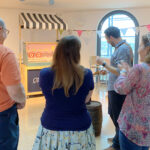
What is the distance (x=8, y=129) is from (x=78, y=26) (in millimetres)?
5570

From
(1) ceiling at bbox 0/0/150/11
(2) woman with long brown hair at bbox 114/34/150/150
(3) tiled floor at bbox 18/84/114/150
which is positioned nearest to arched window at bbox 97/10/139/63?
(1) ceiling at bbox 0/0/150/11

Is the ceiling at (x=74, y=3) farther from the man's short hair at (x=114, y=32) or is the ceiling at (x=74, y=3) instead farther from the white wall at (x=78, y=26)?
the man's short hair at (x=114, y=32)

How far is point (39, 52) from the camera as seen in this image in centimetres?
493

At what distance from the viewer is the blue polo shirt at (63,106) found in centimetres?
128

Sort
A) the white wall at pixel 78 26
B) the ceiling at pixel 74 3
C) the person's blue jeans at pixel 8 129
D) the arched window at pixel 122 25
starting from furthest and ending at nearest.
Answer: the arched window at pixel 122 25, the white wall at pixel 78 26, the ceiling at pixel 74 3, the person's blue jeans at pixel 8 129

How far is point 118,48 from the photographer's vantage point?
84.0 inches

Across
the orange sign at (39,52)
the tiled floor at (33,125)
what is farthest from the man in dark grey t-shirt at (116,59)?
the orange sign at (39,52)

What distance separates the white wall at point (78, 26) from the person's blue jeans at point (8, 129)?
5.01m

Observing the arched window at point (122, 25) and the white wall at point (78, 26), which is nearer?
the white wall at point (78, 26)

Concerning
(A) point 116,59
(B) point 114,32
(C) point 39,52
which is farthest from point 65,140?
(C) point 39,52

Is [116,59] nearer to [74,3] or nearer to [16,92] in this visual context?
[16,92]

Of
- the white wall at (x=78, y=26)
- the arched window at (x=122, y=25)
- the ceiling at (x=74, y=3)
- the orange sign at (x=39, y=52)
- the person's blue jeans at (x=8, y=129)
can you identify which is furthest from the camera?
the arched window at (x=122, y=25)

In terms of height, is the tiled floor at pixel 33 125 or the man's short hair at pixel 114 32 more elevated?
the man's short hair at pixel 114 32

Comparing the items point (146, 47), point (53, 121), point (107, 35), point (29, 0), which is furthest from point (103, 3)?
point (53, 121)
